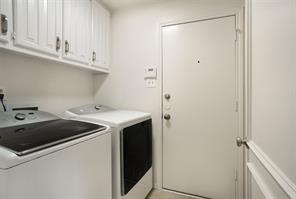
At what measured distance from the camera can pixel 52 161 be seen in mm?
804

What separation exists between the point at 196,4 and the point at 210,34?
0.42m

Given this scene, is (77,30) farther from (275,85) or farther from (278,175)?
(278,175)

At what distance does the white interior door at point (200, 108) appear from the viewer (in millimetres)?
1829

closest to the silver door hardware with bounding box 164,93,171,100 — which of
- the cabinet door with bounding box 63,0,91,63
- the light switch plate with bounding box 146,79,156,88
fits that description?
the light switch plate with bounding box 146,79,156,88

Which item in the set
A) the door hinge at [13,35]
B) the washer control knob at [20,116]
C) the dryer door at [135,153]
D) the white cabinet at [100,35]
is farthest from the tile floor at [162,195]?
the door hinge at [13,35]

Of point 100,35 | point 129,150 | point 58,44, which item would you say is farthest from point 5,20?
point 129,150

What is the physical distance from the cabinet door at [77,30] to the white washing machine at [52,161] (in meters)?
0.73

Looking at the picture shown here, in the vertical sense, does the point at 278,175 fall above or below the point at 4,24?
below

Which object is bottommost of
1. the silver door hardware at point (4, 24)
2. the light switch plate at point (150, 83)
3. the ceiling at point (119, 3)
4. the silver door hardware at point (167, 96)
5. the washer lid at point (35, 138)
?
the washer lid at point (35, 138)

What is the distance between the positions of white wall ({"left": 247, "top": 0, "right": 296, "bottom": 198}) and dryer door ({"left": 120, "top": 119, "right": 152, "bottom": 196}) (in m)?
0.98

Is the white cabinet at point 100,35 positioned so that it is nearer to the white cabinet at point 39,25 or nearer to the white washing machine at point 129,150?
the white cabinet at point 39,25

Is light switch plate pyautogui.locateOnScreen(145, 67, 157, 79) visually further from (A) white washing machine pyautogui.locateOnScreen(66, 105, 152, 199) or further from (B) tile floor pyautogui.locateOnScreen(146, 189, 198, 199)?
(B) tile floor pyautogui.locateOnScreen(146, 189, 198, 199)

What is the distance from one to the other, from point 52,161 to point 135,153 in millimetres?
949

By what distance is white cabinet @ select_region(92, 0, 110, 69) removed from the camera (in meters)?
2.00
